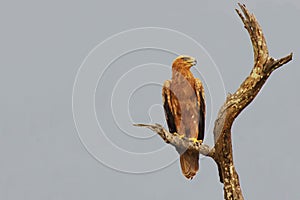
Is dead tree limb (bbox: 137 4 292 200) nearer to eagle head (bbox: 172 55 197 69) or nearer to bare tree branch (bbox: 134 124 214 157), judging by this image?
bare tree branch (bbox: 134 124 214 157)

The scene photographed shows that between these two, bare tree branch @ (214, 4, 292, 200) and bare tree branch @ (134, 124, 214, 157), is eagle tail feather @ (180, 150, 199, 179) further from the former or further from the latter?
bare tree branch @ (214, 4, 292, 200)

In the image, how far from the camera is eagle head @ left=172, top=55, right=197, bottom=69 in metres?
5.39

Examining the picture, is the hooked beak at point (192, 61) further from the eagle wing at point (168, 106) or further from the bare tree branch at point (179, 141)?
the bare tree branch at point (179, 141)

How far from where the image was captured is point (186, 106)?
5.47 metres

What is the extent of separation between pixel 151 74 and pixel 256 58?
99cm

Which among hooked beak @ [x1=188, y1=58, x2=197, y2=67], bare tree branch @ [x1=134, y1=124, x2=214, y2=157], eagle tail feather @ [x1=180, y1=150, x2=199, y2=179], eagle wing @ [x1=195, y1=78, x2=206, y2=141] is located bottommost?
eagle tail feather @ [x1=180, y1=150, x2=199, y2=179]

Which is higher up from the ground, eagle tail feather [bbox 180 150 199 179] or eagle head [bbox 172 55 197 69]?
eagle head [bbox 172 55 197 69]

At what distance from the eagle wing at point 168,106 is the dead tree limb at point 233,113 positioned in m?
0.13

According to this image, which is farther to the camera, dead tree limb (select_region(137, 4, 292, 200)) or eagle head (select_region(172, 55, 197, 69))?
eagle head (select_region(172, 55, 197, 69))

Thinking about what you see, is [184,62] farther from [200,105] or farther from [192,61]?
[200,105]

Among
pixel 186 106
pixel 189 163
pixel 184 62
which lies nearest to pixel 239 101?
pixel 186 106

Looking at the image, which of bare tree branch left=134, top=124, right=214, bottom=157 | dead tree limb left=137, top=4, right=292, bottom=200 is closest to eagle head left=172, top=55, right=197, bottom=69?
dead tree limb left=137, top=4, right=292, bottom=200

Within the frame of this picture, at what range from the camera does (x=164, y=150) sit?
553 cm

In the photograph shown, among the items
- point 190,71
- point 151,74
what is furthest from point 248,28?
point 151,74
